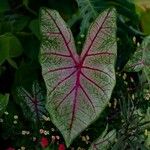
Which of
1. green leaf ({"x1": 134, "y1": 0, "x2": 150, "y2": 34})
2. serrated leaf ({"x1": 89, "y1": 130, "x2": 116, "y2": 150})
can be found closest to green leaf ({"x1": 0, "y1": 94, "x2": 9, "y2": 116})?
serrated leaf ({"x1": 89, "y1": 130, "x2": 116, "y2": 150})

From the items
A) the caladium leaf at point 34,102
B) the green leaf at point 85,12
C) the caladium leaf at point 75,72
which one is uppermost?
the green leaf at point 85,12

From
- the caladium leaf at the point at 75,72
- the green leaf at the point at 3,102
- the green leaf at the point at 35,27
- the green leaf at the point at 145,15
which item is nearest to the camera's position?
the caladium leaf at the point at 75,72

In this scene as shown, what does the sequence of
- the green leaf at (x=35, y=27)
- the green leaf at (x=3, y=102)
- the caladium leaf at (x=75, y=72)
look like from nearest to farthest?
the caladium leaf at (x=75, y=72)
the green leaf at (x=3, y=102)
the green leaf at (x=35, y=27)

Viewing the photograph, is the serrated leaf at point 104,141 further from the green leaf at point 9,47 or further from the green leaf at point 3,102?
the green leaf at point 9,47

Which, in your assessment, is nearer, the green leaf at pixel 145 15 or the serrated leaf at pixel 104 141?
the serrated leaf at pixel 104 141

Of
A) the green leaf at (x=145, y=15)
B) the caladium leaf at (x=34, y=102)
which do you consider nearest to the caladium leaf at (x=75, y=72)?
the caladium leaf at (x=34, y=102)

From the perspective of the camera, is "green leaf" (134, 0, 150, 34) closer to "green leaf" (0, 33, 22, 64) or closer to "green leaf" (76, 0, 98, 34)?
"green leaf" (76, 0, 98, 34)

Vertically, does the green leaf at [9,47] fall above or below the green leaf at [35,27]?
below
